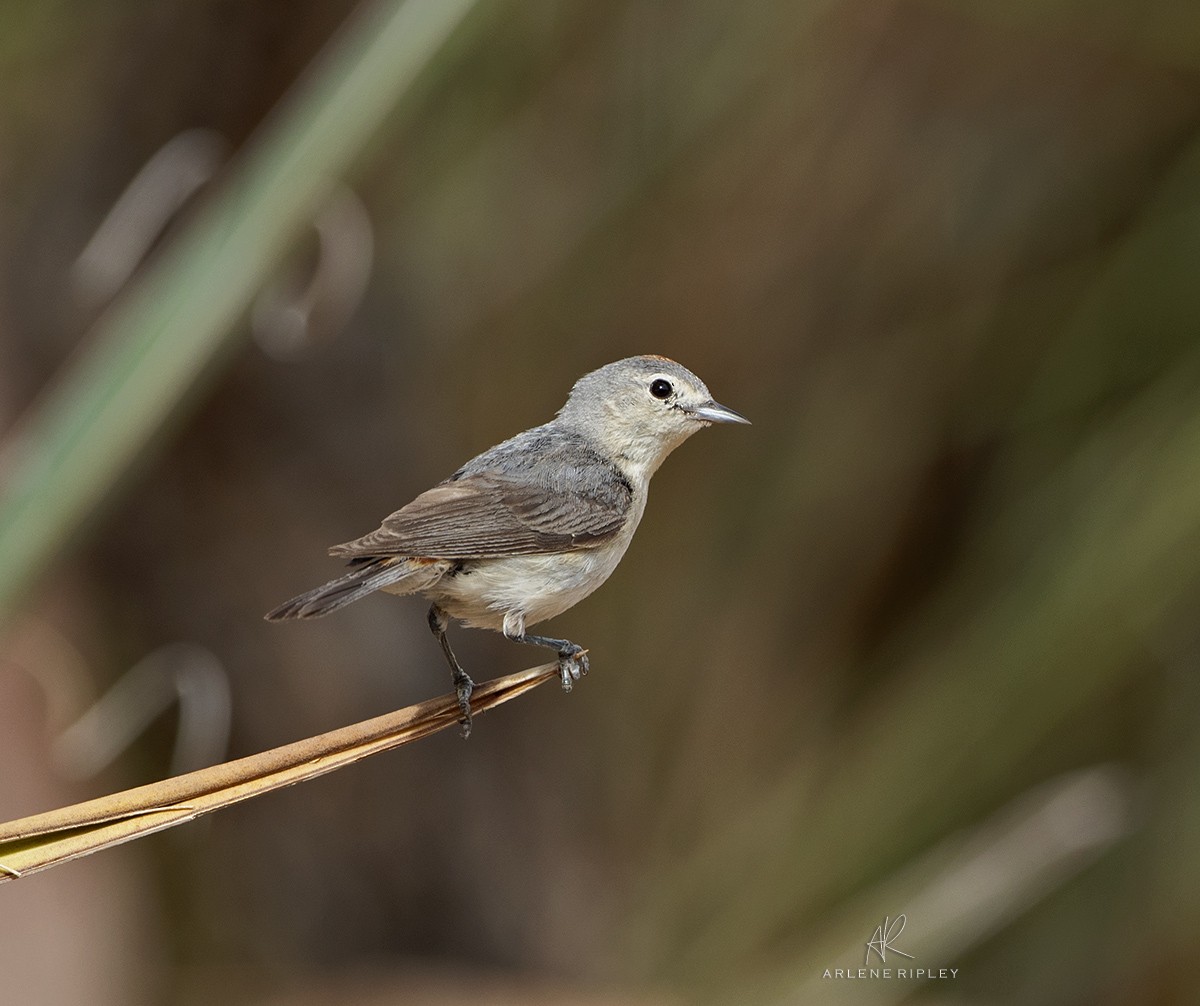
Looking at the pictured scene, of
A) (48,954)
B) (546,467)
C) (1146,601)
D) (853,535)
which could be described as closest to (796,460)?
(853,535)

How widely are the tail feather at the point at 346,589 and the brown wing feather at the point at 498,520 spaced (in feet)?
0.10

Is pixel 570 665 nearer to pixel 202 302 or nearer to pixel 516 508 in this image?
pixel 516 508

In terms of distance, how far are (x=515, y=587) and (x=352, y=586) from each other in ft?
1.02

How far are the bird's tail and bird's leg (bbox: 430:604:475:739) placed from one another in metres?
0.12

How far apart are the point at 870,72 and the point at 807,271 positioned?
0.56 m

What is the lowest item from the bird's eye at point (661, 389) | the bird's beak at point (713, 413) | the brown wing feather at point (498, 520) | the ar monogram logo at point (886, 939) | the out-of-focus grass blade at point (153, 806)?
the ar monogram logo at point (886, 939)

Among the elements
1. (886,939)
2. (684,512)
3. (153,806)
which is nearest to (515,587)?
(153,806)

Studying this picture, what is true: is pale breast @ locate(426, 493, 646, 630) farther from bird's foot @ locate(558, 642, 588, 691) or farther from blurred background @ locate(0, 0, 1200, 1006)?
blurred background @ locate(0, 0, 1200, 1006)

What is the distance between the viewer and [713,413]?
173 centimetres

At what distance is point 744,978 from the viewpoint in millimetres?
2676

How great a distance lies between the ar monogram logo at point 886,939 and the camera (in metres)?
2.07

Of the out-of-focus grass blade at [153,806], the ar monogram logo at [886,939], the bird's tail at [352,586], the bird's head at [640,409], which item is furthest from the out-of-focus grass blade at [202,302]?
the ar monogram logo at [886,939]

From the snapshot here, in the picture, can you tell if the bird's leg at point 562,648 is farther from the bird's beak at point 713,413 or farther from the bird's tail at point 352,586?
the bird's beak at point 713,413

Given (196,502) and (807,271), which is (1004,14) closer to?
(807,271)
